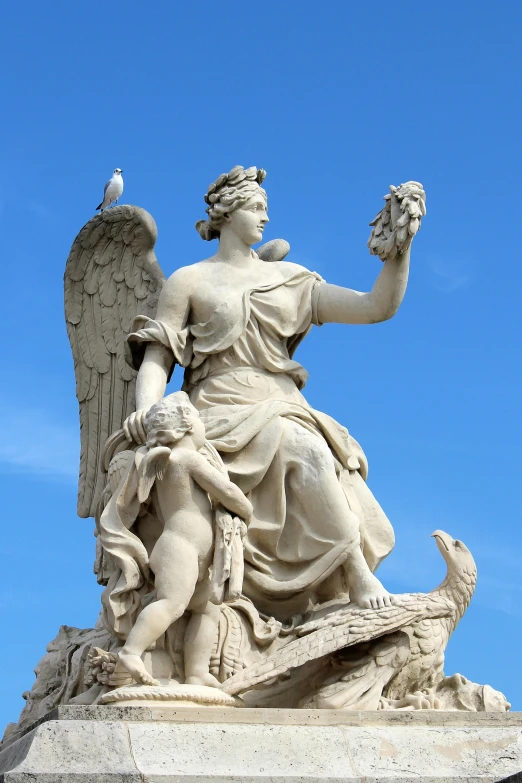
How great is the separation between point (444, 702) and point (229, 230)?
325 centimetres

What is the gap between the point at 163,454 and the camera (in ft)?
24.4

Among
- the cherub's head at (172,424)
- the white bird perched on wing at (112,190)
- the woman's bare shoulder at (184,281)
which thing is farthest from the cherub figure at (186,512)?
the white bird perched on wing at (112,190)

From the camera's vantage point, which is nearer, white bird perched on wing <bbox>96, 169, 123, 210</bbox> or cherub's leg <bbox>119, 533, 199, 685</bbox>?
cherub's leg <bbox>119, 533, 199, 685</bbox>

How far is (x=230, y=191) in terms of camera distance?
8891 mm

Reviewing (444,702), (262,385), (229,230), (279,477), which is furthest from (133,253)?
A: (444,702)

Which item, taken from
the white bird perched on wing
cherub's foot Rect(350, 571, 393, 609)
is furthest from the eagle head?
the white bird perched on wing

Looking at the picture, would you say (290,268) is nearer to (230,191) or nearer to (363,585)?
(230,191)

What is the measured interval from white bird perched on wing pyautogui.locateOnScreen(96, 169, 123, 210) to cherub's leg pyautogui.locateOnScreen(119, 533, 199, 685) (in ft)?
14.1

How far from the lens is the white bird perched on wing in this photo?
10920 millimetres

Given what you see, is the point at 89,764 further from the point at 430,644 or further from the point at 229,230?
the point at 229,230

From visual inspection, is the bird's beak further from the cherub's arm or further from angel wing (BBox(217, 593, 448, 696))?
the cherub's arm

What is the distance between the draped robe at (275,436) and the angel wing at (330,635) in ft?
1.28

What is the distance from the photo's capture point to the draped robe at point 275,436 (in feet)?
26.5

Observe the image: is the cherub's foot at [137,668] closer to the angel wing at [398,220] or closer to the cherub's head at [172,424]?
the cherub's head at [172,424]
